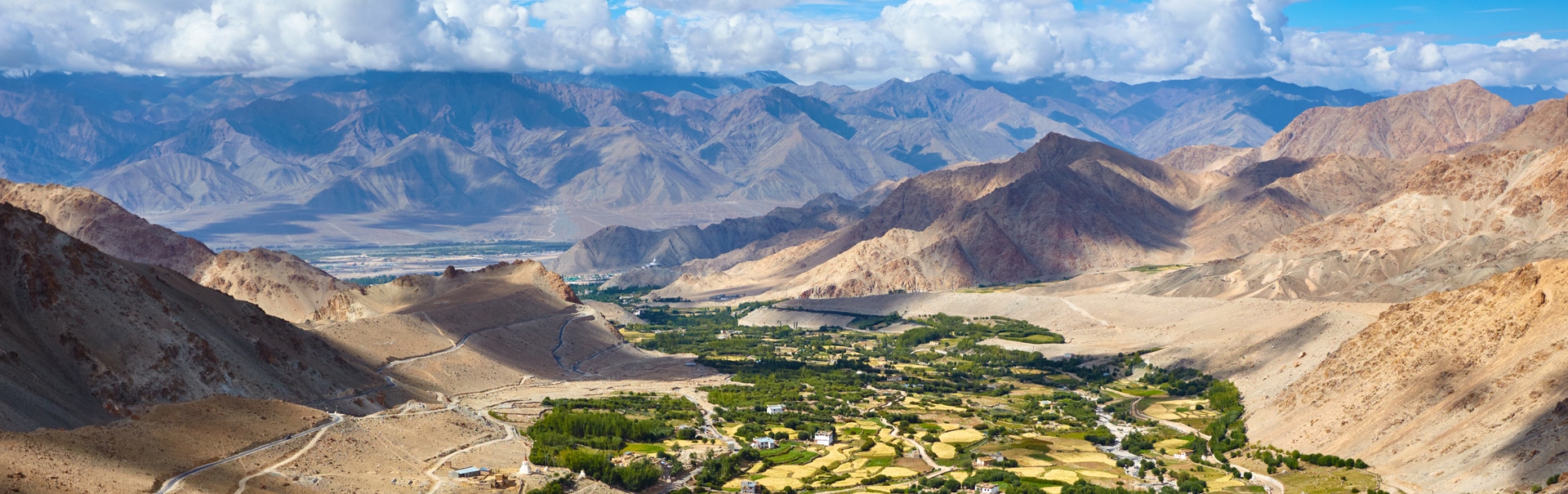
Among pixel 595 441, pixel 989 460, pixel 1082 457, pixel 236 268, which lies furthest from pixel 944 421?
pixel 236 268

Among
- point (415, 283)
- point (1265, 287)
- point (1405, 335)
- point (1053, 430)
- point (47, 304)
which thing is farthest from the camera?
point (1265, 287)

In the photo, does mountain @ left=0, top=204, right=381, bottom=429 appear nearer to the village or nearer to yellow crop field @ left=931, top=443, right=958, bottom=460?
the village

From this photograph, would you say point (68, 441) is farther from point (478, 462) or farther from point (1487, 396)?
point (1487, 396)

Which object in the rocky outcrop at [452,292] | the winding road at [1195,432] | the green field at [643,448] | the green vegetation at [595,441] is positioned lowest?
the winding road at [1195,432]

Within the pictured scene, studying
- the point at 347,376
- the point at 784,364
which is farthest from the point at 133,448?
the point at 784,364

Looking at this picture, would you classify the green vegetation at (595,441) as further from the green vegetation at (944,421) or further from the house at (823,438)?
the house at (823,438)

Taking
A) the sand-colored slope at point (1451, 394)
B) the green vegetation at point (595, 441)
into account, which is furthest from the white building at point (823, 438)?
the sand-colored slope at point (1451, 394)
